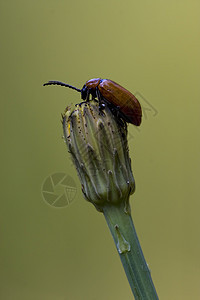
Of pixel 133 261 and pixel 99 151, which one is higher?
pixel 99 151

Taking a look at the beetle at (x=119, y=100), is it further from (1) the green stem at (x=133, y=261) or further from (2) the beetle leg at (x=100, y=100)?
(1) the green stem at (x=133, y=261)

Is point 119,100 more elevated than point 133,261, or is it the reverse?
point 119,100

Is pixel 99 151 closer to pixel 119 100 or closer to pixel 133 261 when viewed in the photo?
pixel 119 100

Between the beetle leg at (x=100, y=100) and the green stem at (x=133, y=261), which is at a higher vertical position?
the beetle leg at (x=100, y=100)

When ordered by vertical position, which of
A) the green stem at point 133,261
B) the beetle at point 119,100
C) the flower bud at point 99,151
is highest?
the beetle at point 119,100

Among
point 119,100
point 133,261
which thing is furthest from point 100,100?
point 133,261

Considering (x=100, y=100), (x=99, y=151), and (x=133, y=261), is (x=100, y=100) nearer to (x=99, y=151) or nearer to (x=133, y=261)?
(x=99, y=151)

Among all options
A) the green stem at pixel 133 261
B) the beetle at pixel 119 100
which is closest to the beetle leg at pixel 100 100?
the beetle at pixel 119 100

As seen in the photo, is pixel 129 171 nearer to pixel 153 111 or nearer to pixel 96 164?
pixel 96 164

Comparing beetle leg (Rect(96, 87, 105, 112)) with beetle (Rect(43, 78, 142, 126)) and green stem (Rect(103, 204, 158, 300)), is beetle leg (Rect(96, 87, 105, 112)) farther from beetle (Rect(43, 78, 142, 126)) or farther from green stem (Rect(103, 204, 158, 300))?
green stem (Rect(103, 204, 158, 300))
